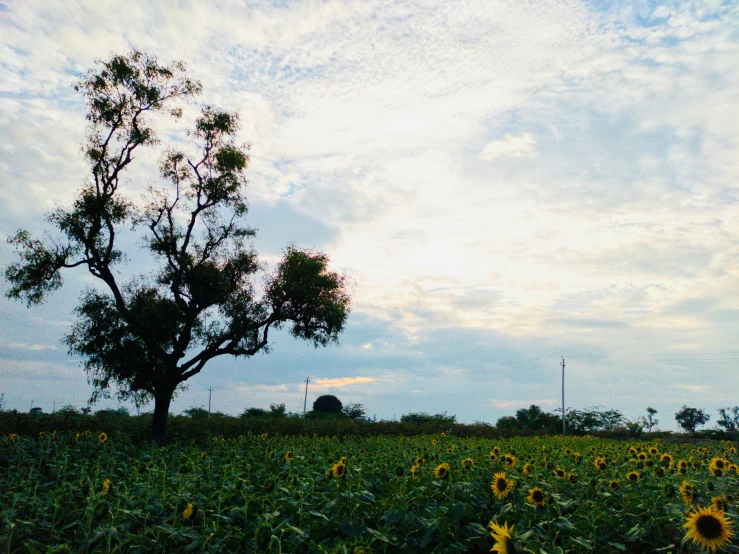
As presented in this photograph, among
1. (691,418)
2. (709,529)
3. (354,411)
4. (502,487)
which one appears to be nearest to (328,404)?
(354,411)

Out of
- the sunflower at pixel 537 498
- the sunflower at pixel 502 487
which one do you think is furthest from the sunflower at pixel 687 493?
the sunflower at pixel 502 487

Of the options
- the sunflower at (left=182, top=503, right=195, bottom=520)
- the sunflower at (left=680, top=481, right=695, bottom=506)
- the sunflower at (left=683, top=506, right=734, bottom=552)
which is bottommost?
the sunflower at (left=182, top=503, right=195, bottom=520)

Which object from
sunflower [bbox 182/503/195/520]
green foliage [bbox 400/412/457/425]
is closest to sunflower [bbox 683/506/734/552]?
sunflower [bbox 182/503/195/520]

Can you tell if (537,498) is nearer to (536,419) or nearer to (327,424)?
(327,424)

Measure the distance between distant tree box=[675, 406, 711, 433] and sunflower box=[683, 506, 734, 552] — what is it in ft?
125

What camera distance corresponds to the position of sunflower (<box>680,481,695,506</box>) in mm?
5480

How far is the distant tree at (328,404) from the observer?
40541mm

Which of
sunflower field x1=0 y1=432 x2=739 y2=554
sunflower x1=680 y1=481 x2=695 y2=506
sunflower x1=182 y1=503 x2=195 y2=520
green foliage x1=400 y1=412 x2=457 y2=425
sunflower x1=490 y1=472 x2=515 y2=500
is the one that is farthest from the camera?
green foliage x1=400 y1=412 x2=457 y2=425

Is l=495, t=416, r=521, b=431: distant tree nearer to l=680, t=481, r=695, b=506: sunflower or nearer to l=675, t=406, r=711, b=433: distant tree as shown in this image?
l=675, t=406, r=711, b=433: distant tree

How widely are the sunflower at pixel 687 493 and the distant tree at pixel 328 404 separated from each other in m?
35.3

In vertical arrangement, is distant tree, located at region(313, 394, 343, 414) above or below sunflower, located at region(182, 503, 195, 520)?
above

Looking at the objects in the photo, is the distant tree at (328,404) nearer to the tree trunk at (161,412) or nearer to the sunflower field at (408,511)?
the tree trunk at (161,412)

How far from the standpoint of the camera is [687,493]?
5.60 m

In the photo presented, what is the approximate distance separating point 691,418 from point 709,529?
3881cm
